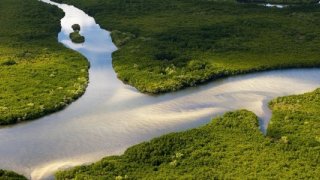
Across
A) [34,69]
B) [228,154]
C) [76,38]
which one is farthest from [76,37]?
[228,154]

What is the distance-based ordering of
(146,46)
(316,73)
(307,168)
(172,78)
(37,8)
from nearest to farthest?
1. (307,168)
2. (172,78)
3. (316,73)
4. (146,46)
5. (37,8)

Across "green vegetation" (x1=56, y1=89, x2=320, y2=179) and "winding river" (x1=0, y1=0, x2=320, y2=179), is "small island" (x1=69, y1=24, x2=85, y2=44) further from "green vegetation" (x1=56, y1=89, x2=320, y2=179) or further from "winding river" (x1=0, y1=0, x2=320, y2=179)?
"green vegetation" (x1=56, y1=89, x2=320, y2=179)

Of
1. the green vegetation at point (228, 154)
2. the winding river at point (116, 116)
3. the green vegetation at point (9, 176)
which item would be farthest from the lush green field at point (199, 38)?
the green vegetation at point (9, 176)

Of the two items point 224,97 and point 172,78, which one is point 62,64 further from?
point 224,97

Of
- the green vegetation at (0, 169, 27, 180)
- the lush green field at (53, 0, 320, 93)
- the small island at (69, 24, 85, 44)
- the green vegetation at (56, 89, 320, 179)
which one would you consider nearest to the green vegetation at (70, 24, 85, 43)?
the small island at (69, 24, 85, 44)

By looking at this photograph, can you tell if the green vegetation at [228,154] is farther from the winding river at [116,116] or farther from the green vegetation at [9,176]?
the green vegetation at [9,176]

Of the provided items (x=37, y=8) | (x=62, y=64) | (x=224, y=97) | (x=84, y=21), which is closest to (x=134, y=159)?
(x=224, y=97)
